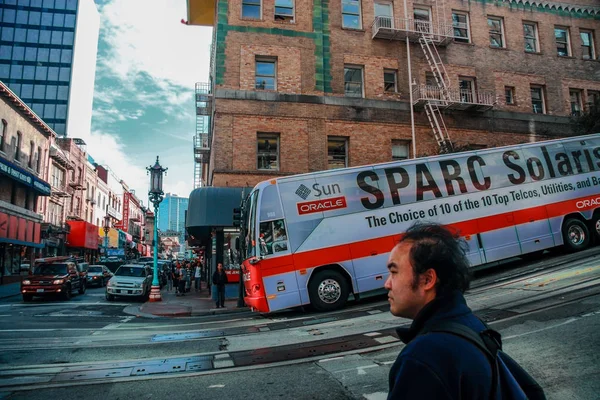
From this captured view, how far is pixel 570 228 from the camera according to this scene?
45.8 ft

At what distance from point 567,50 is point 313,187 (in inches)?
871

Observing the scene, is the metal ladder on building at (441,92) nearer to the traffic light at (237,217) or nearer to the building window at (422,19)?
the building window at (422,19)

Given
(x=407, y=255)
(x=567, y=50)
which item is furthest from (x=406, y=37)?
(x=407, y=255)

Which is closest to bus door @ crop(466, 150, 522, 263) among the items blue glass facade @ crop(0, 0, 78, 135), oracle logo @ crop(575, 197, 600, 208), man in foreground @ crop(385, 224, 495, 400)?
oracle logo @ crop(575, 197, 600, 208)

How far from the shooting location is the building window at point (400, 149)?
21.7 metres

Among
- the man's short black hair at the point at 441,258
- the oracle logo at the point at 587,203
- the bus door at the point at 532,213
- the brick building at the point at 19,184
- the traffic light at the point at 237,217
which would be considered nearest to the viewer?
the man's short black hair at the point at 441,258

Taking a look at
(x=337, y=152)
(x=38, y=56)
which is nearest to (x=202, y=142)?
(x=337, y=152)

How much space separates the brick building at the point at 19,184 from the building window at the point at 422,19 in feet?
87.3

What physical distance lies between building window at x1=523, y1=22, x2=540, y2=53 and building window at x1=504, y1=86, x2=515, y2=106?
2686mm

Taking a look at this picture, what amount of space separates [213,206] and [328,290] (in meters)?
8.26

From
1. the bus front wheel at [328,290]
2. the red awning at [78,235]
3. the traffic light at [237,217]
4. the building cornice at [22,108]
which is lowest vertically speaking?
the bus front wheel at [328,290]

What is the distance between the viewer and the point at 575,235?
14000mm

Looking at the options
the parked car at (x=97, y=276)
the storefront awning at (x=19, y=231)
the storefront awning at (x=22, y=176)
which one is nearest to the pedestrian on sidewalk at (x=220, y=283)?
the parked car at (x=97, y=276)

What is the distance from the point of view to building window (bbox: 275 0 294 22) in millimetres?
21375
